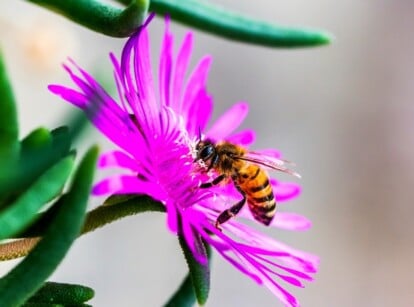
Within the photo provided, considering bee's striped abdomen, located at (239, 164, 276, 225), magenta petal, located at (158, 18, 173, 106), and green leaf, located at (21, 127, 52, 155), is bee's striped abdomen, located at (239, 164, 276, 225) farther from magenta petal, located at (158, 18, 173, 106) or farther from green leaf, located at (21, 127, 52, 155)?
green leaf, located at (21, 127, 52, 155)

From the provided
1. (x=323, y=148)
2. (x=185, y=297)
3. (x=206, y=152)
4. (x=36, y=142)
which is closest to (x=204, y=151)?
(x=206, y=152)

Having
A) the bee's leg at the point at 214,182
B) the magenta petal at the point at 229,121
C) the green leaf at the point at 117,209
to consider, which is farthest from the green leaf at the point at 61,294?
the magenta petal at the point at 229,121

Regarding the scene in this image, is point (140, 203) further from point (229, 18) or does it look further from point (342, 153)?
point (342, 153)

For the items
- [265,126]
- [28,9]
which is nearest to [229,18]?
[28,9]

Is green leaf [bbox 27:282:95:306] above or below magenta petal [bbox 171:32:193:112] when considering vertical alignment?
below

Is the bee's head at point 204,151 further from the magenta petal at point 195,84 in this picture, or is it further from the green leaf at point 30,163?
the green leaf at point 30,163

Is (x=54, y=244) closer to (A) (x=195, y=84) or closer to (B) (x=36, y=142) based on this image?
(B) (x=36, y=142)

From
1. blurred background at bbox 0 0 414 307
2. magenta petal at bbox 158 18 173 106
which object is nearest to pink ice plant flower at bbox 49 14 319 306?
magenta petal at bbox 158 18 173 106
